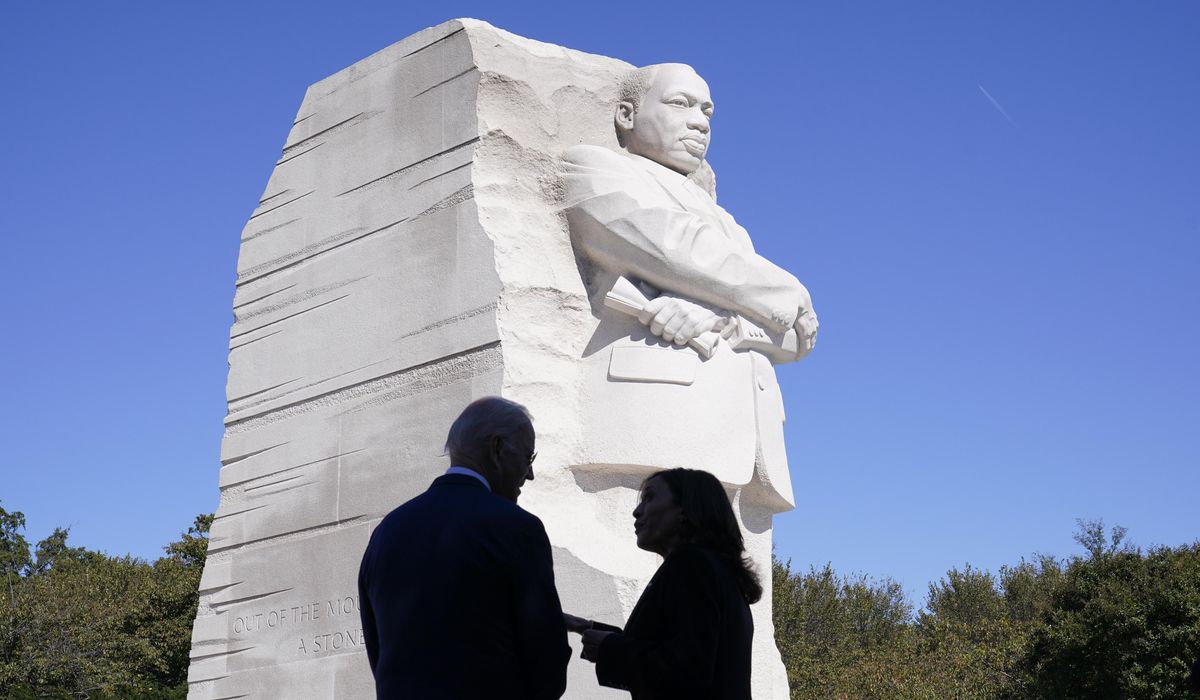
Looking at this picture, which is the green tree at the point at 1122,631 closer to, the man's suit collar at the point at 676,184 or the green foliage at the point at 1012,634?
the green foliage at the point at 1012,634

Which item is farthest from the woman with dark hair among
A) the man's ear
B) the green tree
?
the green tree

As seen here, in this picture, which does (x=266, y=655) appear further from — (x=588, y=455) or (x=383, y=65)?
(x=383, y=65)

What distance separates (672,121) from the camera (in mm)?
6449

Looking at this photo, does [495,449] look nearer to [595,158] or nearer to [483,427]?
[483,427]

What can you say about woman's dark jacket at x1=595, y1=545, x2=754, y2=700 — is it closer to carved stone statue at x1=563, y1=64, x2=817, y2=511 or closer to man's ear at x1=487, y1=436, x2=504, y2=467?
man's ear at x1=487, y1=436, x2=504, y2=467

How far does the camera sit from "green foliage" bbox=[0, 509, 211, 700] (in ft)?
92.8

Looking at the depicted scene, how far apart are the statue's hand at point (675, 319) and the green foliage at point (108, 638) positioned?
22.6 meters

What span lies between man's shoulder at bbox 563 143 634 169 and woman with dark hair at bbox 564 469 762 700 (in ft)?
9.15

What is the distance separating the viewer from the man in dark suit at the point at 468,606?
311cm

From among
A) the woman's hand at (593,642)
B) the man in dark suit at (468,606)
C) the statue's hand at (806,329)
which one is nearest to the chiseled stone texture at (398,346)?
the statue's hand at (806,329)

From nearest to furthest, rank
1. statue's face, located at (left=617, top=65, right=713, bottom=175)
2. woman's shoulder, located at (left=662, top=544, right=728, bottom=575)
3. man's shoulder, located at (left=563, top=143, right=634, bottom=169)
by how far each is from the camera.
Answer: woman's shoulder, located at (left=662, top=544, right=728, bottom=575)
man's shoulder, located at (left=563, top=143, right=634, bottom=169)
statue's face, located at (left=617, top=65, right=713, bottom=175)

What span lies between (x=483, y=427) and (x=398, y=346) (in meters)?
2.69

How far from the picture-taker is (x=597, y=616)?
539 centimetres

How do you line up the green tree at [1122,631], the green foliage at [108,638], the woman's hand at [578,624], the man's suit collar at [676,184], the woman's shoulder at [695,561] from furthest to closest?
the green foliage at [108,638] < the green tree at [1122,631] < the man's suit collar at [676,184] < the woman's hand at [578,624] < the woman's shoulder at [695,561]
